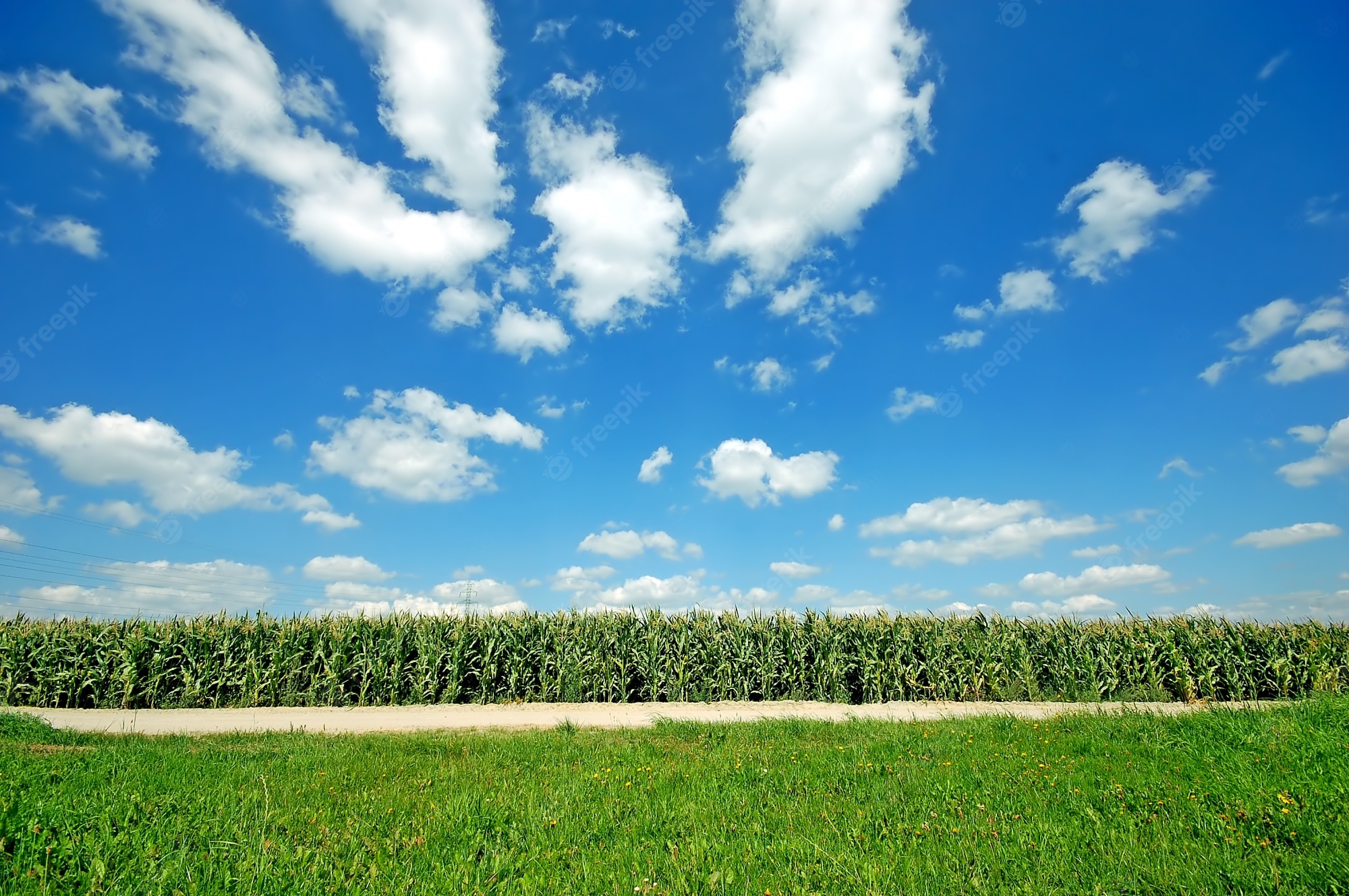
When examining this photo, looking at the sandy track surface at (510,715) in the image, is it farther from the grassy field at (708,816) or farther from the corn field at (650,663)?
the grassy field at (708,816)

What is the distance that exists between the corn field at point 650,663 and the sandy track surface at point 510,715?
2.88 ft

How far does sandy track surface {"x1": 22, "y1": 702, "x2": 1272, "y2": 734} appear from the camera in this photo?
1381 cm

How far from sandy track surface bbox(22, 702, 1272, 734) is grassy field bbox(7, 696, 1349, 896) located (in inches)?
156

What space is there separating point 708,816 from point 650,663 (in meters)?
13.0

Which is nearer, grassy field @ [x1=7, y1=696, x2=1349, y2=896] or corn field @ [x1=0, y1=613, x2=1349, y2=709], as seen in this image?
grassy field @ [x1=7, y1=696, x2=1349, y2=896]

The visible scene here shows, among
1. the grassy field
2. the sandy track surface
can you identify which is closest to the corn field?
the sandy track surface

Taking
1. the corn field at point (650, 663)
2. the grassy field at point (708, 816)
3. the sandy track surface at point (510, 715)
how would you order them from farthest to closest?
the corn field at point (650, 663)
the sandy track surface at point (510, 715)
the grassy field at point (708, 816)

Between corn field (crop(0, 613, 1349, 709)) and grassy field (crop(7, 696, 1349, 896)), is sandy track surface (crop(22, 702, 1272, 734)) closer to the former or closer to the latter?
corn field (crop(0, 613, 1349, 709))

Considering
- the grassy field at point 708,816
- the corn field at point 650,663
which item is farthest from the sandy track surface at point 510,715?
the grassy field at point 708,816

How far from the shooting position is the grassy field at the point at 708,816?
4.79 m

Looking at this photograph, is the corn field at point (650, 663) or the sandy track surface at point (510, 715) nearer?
→ the sandy track surface at point (510, 715)

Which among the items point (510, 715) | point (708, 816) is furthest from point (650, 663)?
point (708, 816)

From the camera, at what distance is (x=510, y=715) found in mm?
16109

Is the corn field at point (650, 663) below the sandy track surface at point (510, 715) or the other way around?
the other way around
